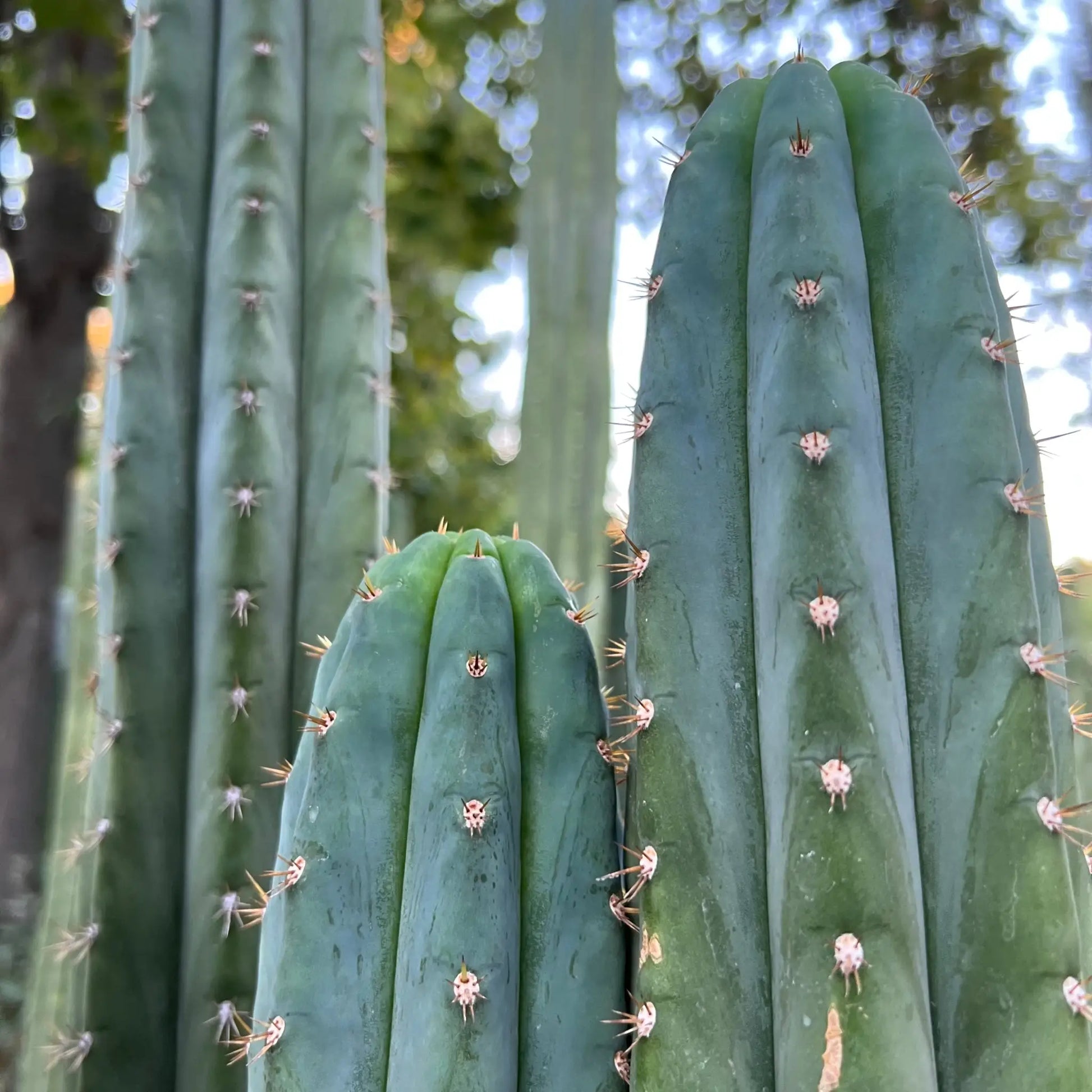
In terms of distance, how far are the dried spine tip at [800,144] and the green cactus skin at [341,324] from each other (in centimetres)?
95

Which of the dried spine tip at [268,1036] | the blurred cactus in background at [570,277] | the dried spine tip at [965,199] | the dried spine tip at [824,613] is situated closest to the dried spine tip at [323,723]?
the dried spine tip at [268,1036]

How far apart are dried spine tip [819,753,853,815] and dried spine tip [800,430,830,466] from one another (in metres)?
0.28

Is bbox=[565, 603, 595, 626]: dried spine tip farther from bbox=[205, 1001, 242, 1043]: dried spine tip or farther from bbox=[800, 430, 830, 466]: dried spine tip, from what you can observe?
bbox=[205, 1001, 242, 1043]: dried spine tip

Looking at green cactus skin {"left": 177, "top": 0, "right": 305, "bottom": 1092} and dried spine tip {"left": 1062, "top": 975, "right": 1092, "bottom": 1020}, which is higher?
green cactus skin {"left": 177, "top": 0, "right": 305, "bottom": 1092}

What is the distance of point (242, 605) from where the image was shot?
172 cm

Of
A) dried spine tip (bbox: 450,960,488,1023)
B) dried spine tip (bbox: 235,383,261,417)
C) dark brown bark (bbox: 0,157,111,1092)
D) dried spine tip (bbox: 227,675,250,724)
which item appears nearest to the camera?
dried spine tip (bbox: 450,960,488,1023)

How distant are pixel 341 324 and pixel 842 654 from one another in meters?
1.26

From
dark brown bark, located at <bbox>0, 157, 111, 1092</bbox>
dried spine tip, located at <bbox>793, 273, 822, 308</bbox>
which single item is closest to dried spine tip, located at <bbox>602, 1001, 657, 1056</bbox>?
dried spine tip, located at <bbox>793, 273, 822, 308</bbox>

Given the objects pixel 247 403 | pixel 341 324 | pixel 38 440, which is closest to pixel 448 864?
pixel 247 403

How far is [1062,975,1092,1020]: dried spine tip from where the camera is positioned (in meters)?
0.93

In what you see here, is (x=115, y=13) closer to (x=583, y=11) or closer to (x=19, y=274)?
(x=19, y=274)

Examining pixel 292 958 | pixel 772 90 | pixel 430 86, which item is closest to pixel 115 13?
pixel 430 86

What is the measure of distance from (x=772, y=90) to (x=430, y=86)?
3.26 meters

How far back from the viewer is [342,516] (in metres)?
1.85
